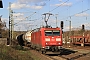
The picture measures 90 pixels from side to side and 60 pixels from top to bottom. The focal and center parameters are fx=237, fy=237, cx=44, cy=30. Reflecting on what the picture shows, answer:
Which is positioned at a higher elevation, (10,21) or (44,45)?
(10,21)

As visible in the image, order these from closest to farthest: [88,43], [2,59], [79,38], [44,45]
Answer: [2,59] < [44,45] < [88,43] < [79,38]

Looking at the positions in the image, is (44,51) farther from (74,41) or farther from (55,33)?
(74,41)

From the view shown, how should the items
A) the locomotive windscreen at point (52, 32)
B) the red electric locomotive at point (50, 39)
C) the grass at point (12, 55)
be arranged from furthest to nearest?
the locomotive windscreen at point (52, 32) < the red electric locomotive at point (50, 39) < the grass at point (12, 55)

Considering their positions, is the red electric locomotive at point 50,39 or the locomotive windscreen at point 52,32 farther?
the locomotive windscreen at point 52,32

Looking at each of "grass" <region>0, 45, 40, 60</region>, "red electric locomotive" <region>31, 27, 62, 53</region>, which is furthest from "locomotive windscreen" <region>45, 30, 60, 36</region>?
"grass" <region>0, 45, 40, 60</region>

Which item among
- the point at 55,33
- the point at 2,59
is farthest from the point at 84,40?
the point at 2,59

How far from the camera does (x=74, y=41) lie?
5441 cm

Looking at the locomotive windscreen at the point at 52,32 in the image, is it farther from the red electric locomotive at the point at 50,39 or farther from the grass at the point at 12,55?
the grass at the point at 12,55

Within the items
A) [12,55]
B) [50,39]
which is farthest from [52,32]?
[12,55]

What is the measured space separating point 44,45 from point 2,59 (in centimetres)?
1273

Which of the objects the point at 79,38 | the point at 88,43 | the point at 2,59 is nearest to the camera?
the point at 2,59

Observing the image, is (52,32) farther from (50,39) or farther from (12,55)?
(12,55)

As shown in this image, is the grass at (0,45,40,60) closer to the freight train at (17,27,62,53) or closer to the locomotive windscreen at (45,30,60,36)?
the freight train at (17,27,62,53)

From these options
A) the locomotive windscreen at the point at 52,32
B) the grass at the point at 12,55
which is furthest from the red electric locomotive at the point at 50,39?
the grass at the point at 12,55
